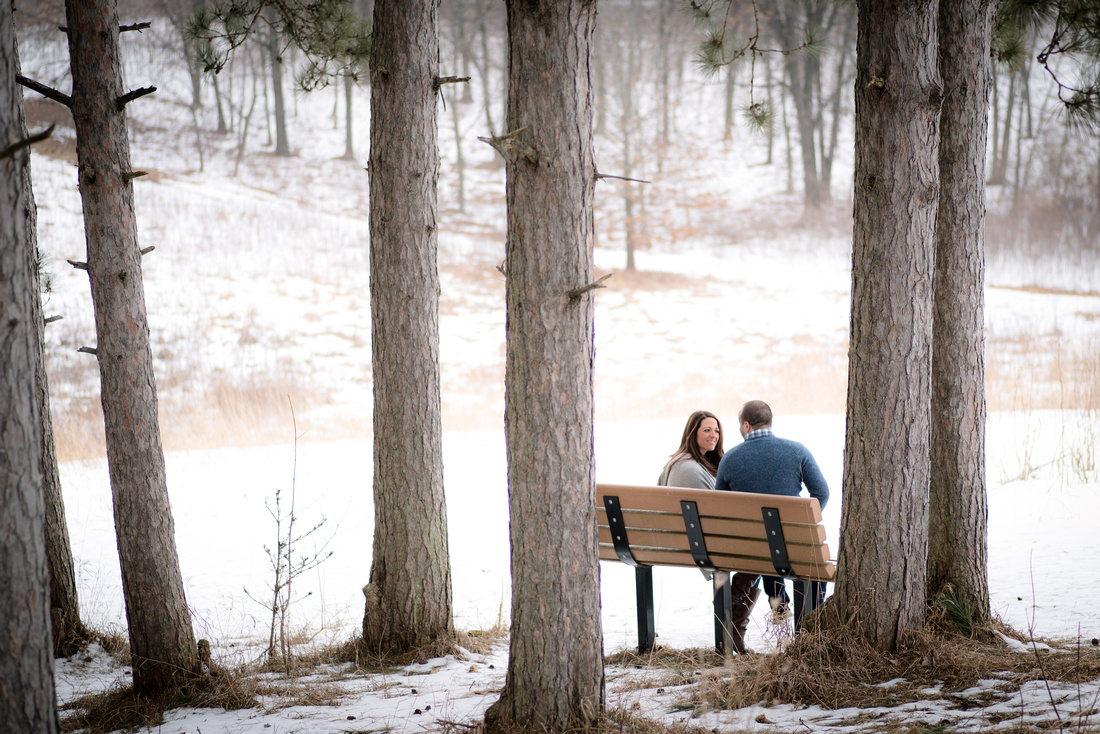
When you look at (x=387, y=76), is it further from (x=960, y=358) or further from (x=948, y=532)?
(x=948, y=532)

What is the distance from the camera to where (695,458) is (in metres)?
4.71

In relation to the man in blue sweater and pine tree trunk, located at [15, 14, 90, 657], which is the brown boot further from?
pine tree trunk, located at [15, 14, 90, 657]

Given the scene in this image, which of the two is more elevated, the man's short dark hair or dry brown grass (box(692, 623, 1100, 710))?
the man's short dark hair

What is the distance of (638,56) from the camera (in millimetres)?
29906

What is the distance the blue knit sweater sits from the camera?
4.32m

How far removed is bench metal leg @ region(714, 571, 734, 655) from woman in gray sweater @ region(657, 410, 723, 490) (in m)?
0.53

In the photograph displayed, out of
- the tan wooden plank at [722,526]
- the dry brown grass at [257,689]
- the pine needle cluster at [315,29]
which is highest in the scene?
the pine needle cluster at [315,29]

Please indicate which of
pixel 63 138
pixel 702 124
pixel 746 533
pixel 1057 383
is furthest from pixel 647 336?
pixel 63 138

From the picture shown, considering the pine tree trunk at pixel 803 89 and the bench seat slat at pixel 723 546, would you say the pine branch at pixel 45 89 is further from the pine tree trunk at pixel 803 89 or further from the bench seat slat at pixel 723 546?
the pine tree trunk at pixel 803 89

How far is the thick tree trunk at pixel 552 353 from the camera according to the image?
303 centimetres

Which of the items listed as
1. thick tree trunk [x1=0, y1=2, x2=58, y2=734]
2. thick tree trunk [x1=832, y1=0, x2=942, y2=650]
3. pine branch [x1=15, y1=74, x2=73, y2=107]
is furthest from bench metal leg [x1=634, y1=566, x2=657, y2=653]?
pine branch [x1=15, y1=74, x2=73, y2=107]

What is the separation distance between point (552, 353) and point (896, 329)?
61.6 inches

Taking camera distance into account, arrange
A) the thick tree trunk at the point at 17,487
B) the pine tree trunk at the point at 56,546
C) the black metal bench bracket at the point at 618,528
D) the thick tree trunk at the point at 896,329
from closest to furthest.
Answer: the thick tree trunk at the point at 17,487 < the thick tree trunk at the point at 896,329 < the black metal bench bracket at the point at 618,528 < the pine tree trunk at the point at 56,546

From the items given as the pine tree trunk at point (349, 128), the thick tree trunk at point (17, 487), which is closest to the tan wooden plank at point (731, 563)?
the thick tree trunk at point (17, 487)
